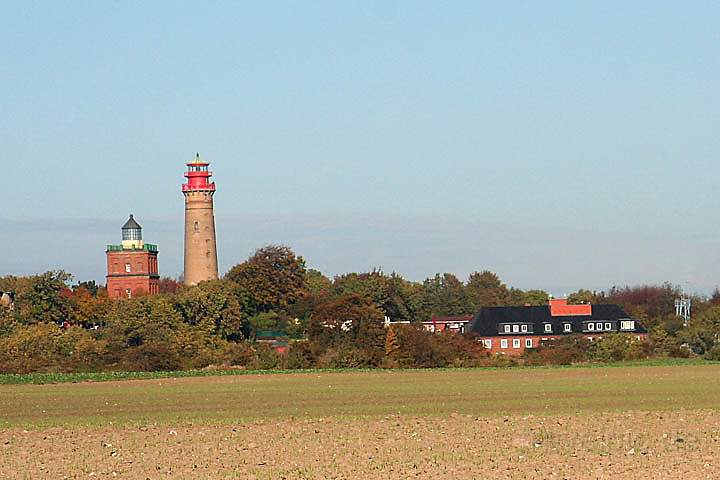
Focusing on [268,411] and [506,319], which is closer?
[268,411]

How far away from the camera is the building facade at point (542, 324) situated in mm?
127250

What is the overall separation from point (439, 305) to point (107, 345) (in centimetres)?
7404

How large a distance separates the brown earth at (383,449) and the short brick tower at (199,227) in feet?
316

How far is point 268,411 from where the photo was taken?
149ft

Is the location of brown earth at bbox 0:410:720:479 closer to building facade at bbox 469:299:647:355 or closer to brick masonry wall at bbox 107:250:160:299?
building facade at bbox 469:299:647:355

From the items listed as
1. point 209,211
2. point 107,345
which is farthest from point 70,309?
point 107,345

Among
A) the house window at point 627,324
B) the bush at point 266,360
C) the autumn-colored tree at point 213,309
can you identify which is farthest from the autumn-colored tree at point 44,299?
the house window at point 627,324

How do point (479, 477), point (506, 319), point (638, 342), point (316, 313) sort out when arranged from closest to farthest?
point (479, 477), point (316, 313), point (638, 342), point (506, 319)

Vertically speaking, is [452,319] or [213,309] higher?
[213,309]

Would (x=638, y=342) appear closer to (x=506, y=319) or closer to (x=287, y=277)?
(x=506, y=319)

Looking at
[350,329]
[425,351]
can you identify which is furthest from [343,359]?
[425,351]

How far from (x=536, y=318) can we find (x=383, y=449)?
10013 cm

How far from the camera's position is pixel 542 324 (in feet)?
424

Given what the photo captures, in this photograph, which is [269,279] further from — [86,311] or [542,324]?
[542,324]
